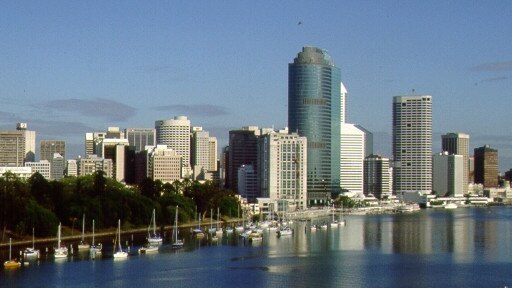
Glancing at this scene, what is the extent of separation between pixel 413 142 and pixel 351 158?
2939cm

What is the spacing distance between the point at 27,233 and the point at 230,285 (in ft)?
67.7

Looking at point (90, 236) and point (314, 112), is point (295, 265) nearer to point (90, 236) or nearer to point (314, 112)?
point (90, 236)

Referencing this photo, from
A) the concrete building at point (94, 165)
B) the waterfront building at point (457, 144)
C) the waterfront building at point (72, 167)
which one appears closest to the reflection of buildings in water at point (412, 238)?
the concrete building at point (94, 165)

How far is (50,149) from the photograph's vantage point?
150625 millimetres

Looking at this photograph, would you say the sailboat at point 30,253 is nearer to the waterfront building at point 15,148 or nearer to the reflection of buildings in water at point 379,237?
the reflection of buildings in water at point 379,237

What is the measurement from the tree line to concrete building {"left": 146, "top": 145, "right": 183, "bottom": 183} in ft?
104

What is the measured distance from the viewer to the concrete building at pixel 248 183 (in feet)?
403

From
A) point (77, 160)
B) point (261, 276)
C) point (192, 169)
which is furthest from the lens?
point (192, 169)

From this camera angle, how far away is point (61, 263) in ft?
153

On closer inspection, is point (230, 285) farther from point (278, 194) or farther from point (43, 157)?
point (43, 157)

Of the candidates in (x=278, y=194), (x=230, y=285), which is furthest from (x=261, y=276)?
(x=278, y=194)

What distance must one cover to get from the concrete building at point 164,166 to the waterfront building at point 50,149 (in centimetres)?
2950

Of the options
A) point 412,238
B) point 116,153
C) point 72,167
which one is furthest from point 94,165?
point 412,238

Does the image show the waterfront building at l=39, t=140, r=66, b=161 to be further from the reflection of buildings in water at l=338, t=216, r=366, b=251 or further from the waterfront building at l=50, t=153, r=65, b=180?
the reflection of buildings in water at l=338, t=216, r=366, b=251
